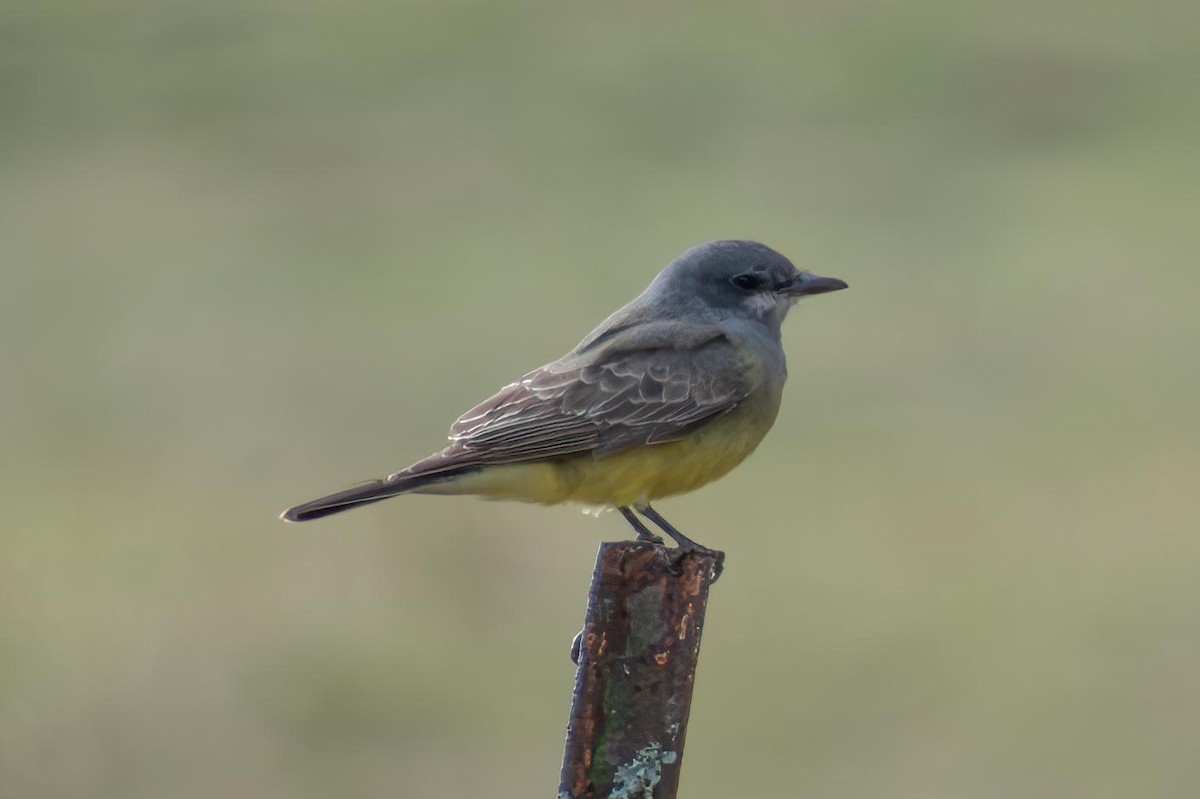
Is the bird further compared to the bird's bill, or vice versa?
the bird's bill

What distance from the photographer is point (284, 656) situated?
13.4m

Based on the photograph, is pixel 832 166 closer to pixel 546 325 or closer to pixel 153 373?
pixel 546 325

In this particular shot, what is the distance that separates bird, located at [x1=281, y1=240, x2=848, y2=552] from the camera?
6422 mm

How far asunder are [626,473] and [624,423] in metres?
0.16

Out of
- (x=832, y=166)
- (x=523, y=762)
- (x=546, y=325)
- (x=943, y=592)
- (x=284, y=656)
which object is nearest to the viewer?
(x=523, y=762)

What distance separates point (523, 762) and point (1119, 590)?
17.0 feet

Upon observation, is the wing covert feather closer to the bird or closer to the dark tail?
the bird

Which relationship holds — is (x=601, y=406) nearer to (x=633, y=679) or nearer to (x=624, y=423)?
(x=624, y=423)

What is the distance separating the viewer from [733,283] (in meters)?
7.30

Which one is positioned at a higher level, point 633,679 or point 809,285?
point 809,285

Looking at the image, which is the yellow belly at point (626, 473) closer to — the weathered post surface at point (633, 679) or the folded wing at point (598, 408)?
the folded wing at point (598, 408)

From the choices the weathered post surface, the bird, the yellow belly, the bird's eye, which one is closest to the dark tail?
the bird

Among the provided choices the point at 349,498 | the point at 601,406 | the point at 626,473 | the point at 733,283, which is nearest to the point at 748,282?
the point at 733,283

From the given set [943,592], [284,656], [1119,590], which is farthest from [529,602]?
[1119,590]
